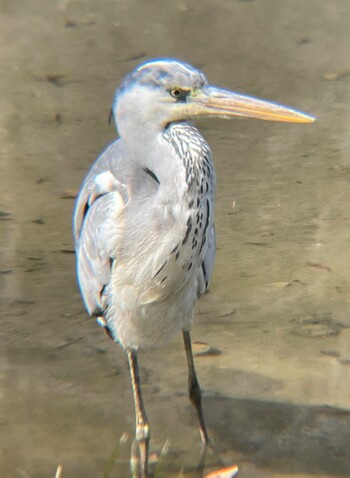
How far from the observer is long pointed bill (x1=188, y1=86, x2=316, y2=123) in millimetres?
4086

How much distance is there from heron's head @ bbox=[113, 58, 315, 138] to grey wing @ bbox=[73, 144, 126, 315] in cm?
43

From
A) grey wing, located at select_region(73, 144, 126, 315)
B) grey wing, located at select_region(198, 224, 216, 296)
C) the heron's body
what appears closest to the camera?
the heron's body

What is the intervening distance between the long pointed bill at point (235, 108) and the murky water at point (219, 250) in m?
1.40

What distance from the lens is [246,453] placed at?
4578 mm

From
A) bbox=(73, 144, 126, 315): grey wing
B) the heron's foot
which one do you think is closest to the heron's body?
bbox=(73, 144, 126, 315): grey wing

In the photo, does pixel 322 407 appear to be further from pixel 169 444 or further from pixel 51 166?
pixel 51 166

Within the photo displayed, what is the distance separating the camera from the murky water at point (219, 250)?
185 inches

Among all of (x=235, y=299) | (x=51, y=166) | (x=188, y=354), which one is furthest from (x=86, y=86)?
(x=188, y=354)

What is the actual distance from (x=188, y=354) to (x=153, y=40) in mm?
4021

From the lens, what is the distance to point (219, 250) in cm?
598

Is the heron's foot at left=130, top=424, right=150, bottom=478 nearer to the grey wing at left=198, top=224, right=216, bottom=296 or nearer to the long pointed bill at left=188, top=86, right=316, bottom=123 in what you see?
the grey wing at left=198, top=224, right=216, bottom=296

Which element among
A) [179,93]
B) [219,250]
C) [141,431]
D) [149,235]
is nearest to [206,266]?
[149,235]

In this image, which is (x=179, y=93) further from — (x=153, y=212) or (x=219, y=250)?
(x=219, y=250)

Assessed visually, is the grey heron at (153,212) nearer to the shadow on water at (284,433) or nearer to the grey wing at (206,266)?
the grey wing at (206,266)
